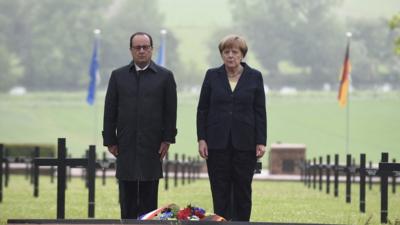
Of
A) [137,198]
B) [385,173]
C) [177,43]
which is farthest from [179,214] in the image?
[177,43]

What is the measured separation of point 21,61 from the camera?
116 m

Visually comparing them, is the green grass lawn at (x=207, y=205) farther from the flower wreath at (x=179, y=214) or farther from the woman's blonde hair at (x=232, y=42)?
the flower wreath at (x=179, y=214)

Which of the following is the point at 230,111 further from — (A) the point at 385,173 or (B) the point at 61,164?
(A) the point at 385,173

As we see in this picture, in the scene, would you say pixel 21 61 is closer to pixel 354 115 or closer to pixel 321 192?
pixel 354 115

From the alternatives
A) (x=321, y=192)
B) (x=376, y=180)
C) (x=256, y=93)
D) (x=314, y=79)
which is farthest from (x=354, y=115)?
(x=256, y=93)

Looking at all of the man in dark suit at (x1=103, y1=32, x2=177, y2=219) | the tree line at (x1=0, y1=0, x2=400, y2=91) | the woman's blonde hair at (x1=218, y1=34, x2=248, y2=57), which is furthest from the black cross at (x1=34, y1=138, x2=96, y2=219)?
the tree line at (x1=0, y1=0, x2=400, y2=91)

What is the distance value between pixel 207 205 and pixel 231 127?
1111 cm

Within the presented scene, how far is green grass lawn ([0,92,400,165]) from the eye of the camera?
85.3 meters

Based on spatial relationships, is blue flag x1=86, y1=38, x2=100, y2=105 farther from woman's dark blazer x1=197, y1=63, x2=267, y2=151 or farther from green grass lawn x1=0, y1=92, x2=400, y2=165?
woman's dark blazer x1=197, y1=63, x2=267, y2=151

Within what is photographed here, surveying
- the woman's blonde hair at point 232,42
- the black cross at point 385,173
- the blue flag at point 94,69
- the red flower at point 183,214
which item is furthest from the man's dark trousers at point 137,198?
the blue flag at point 94,69

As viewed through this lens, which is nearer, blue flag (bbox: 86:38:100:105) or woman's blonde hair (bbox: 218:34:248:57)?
woman's blonde hair (bbox: 218:34:248:57)

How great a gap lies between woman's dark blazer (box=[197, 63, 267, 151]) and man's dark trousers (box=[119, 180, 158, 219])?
664mm

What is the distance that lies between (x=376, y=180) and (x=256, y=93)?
31.5 metres

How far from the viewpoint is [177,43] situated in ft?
393
